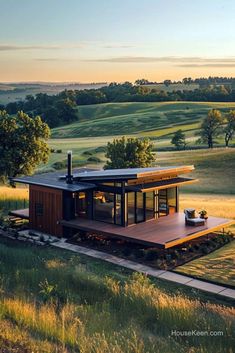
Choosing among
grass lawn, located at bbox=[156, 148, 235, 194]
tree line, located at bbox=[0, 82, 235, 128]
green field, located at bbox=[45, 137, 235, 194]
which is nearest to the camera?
grass lawn, located at bbox=[156, 148, 235, 194]

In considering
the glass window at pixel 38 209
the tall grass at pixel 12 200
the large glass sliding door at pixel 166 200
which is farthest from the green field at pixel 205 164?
the glass window at pixel 38 209

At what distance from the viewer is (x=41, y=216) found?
2256cm

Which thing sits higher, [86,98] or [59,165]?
[86,98]

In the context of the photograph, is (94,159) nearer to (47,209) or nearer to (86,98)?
(47,209)

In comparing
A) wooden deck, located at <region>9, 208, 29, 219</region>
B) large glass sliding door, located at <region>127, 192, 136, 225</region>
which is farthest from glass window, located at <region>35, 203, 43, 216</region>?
large glass sliding door, located at <region>127, 192, 136, 225</region>

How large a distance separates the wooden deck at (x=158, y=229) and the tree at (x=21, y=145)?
11.1 m

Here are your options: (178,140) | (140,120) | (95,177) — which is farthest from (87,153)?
(140,120)

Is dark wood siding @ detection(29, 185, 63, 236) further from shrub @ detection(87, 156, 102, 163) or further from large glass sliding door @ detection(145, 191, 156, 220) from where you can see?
shrub @ detection(87, 156, 102, 163)

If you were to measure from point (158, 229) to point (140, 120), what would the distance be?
81.1 metres

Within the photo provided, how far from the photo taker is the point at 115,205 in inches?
825

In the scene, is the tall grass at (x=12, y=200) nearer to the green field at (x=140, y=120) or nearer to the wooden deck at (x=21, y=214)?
the wooden deck at (x=21, y=214)

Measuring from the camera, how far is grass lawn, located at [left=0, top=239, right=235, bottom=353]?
806 centimetres

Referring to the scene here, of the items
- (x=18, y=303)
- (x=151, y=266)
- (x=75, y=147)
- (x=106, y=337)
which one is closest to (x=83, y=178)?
(x=151, y=266)

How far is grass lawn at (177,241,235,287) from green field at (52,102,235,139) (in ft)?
208
